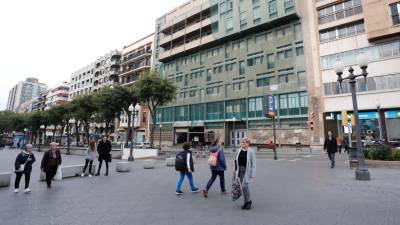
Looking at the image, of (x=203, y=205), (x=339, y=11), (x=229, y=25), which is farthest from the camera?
(x=229, y=25)

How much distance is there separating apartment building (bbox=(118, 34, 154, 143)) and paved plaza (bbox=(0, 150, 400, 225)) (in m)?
47.7

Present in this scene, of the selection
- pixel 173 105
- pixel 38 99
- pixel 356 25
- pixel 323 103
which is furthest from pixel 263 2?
pixel 38 99

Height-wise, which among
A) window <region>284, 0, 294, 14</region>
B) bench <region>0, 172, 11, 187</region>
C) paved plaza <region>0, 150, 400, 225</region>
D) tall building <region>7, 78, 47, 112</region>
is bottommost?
paved plaza <region>0, 150, 400, 225</region>

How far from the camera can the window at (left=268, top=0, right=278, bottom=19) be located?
37281 millimetres

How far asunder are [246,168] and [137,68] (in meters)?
56.9

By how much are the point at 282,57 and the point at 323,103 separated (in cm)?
885

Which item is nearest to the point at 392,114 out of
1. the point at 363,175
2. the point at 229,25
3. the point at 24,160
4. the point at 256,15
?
the point at 256,15

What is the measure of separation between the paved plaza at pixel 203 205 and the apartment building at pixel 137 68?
156 ft

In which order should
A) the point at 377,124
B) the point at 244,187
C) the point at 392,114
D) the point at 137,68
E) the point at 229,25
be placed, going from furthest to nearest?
the point at 137,68
the point at 229,25
the point at 377,124
the point at 392,114
the point at 244,187

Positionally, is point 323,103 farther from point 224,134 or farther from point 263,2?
point 263,2

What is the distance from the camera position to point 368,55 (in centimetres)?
2941

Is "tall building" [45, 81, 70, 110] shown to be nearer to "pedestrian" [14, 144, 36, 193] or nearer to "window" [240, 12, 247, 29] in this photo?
"window" [240, 12, 247, 29]

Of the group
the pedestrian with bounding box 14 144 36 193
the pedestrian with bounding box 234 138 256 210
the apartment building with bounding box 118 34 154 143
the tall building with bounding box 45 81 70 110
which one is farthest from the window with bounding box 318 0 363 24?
the tall building with bounding box 45 81 70 110

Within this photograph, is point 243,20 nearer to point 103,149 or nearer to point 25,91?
point 103,149
